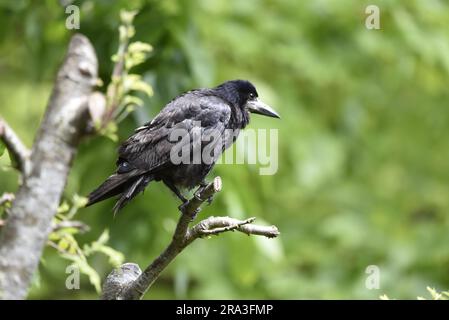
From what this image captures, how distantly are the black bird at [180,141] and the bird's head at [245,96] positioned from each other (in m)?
0.03

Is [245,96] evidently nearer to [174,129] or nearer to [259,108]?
[259,108]

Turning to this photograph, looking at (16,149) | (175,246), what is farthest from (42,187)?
(175,246)

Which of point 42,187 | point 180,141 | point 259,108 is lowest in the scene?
point 42,187

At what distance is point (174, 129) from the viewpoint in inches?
154

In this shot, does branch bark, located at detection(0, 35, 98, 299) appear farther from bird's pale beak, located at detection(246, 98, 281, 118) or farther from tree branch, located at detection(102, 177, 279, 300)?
bird's pale beak, located at detection(246, 98, 281, 118)

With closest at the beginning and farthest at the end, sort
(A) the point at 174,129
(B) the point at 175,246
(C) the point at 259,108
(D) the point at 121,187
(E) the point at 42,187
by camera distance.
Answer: (E) the point at 42,187 < (B) the point at 175,246 < (D) the point at 121,187 < (A) the point at 174,129 < (C) the point at 259,108

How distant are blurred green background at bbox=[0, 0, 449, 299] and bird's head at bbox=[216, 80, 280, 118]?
22cm

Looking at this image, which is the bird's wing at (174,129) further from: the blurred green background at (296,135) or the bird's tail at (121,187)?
the blurred green background at (296,135)

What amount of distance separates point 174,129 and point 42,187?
2.13 metres

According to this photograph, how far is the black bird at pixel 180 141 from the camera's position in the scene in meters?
3.49

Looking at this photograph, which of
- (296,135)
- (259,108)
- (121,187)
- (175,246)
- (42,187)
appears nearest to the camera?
(42,187)
